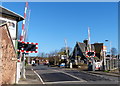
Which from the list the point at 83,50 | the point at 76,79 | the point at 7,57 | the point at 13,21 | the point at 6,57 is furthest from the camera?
the point at 83,50

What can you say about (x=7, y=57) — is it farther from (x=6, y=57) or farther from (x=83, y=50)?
(x=83, y=50)

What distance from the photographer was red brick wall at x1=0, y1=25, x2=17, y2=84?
32.6 ft

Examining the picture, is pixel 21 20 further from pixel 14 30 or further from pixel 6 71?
pixel 6 71

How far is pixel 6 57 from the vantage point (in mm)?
10641

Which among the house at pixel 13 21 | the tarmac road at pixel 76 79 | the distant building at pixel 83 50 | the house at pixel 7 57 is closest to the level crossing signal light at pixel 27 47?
the house at pixel 13 21

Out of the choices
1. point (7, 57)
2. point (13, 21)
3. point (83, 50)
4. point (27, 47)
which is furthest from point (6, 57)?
point (83, 50)

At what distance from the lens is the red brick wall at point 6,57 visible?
995 centimetres

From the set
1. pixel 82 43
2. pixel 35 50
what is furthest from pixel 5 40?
pixel 82 43

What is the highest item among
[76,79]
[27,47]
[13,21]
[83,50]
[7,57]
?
[13,21]

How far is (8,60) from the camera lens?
11102 millimetres

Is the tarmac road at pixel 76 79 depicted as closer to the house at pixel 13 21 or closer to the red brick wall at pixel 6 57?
the red brick wall at pixel 6 57

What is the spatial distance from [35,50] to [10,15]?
3.34m

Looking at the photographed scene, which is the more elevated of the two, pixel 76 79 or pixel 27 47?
pixel 27 47

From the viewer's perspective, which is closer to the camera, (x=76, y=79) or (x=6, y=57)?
(x=6, y=57)
